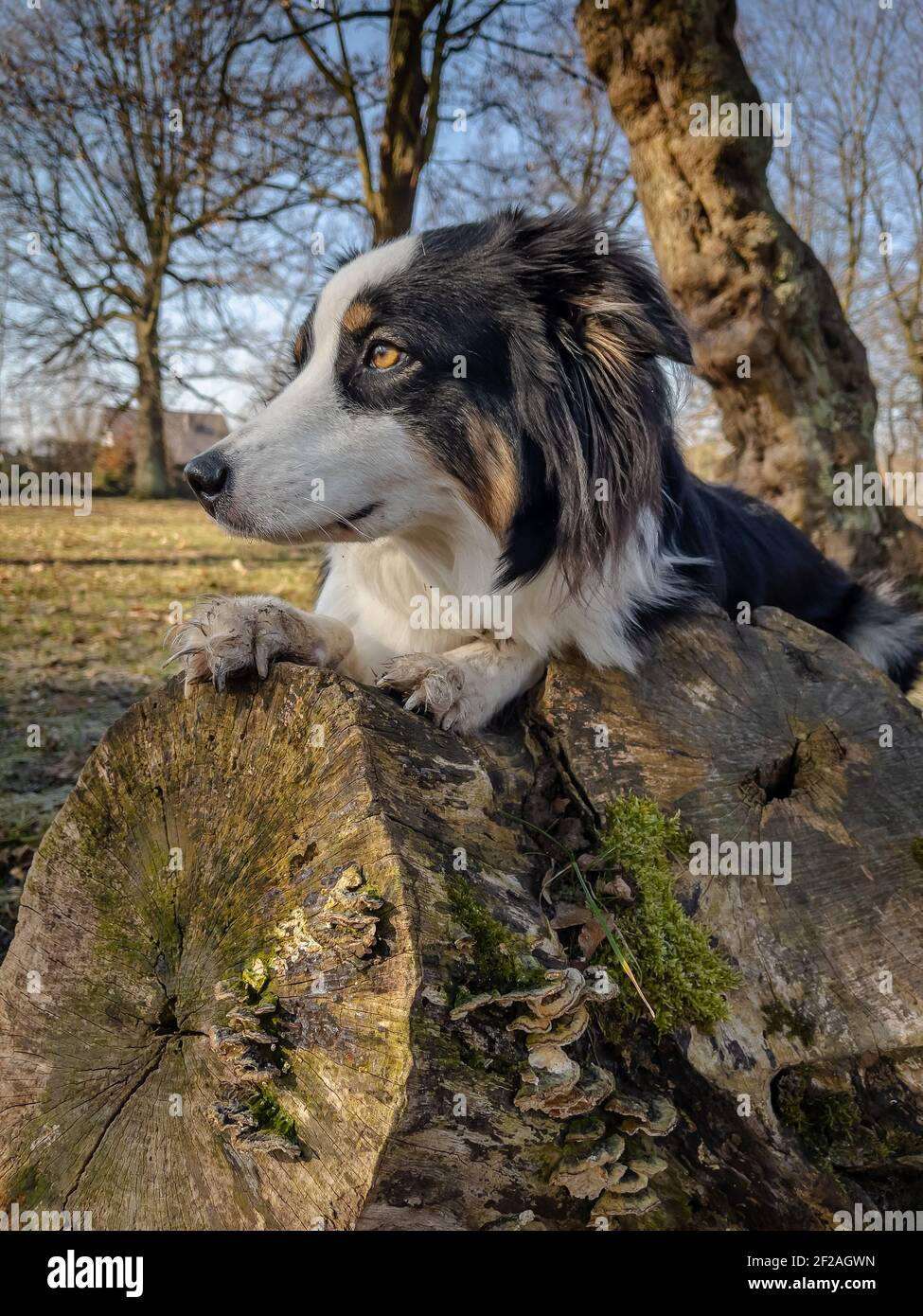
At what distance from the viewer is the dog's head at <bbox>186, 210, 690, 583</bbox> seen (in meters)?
2.39

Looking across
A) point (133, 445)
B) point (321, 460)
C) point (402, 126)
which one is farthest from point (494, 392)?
point (133, 445)

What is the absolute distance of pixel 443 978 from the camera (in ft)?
5.39

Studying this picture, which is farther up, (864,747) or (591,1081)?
(864,747)

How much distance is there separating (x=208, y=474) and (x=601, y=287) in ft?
3.94

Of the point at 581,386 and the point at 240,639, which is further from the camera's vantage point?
the point at 581,386

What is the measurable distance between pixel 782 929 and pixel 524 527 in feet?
4.10

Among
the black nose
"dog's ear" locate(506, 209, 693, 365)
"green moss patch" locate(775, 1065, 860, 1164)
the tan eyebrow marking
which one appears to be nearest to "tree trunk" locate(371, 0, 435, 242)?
"dog's ear" locate(506, 209, 693, 365)

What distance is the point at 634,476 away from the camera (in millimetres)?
2570

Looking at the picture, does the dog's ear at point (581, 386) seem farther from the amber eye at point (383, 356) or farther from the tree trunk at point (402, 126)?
the tree trunk at point (402, 126)

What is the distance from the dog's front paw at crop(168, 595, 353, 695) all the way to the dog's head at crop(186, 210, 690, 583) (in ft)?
0.69

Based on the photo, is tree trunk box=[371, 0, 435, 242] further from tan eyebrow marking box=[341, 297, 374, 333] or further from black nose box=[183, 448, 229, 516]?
black nose box=[183, 448, 229, 516]

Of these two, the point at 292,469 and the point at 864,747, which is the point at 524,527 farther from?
the point at 864,747

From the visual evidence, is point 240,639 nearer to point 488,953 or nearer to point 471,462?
point 471,462
